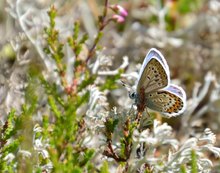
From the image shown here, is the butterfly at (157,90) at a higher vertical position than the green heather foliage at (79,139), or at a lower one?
higher

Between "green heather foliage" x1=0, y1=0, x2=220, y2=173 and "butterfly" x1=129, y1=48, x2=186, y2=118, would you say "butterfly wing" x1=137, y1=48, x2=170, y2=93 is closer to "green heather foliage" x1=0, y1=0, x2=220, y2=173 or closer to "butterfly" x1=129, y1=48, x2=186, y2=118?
"butterfly" x1=129, y1=48, x2=186, y2=118

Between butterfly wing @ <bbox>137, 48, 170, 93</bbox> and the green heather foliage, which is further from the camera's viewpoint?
butterfly wing @ <bbox>137, 48, 170, 93</bbox>

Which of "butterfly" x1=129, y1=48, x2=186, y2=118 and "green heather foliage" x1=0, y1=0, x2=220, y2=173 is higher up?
"butterfly" x1=129, y1=48, x2=186, y2=118

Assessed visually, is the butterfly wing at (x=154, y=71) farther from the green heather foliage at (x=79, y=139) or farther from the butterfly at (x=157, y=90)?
the green heather foliage at (x=79, y=139)

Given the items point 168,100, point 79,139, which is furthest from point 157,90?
point 79,139

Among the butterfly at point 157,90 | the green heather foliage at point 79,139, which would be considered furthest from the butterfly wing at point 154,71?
the green heather foliage at point 79,139

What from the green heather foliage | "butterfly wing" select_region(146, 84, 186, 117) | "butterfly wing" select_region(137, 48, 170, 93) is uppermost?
"butterfly wing" select_region(137, 48, 170, 93)

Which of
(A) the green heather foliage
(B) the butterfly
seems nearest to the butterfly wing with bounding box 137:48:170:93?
(B) the butterfly

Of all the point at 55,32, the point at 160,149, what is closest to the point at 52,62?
the point at 160,149
